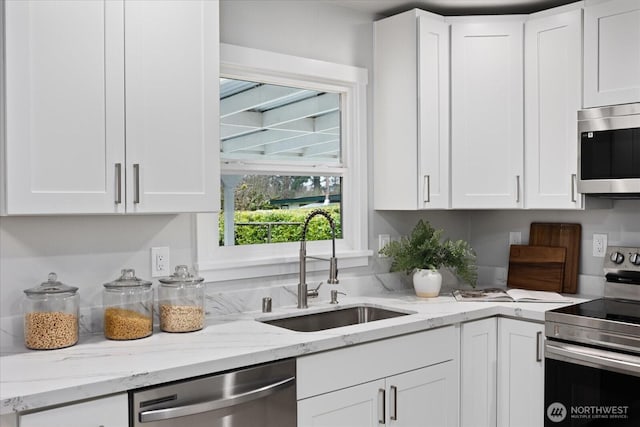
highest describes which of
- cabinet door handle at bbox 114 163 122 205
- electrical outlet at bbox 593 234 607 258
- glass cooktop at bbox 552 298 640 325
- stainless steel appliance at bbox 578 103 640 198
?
stainless steel appliance at bbox 578 103 640 198

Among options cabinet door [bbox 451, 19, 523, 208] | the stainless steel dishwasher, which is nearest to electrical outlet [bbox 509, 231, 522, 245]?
cabinet door [bbox 451, 19, 523, 208]

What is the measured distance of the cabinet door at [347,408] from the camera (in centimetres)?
214

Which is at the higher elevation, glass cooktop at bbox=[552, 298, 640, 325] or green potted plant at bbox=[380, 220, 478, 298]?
green potted plant at bbox=[380, 220, 478, 298]

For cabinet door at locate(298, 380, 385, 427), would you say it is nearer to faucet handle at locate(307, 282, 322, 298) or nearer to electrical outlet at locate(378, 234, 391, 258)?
faucet handle at locate(307, 282, 322, 298)

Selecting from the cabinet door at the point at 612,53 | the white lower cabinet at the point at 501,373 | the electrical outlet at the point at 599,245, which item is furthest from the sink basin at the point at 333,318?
the cabinet door at the point at 612,53

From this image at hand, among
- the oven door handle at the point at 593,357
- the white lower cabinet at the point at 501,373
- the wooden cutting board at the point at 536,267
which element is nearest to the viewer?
the oven door handle at the point at 593,357

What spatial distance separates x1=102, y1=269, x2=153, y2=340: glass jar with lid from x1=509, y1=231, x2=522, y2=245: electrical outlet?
6.95 ft

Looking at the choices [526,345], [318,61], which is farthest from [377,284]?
[318,61]

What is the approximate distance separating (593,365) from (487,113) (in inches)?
52.2

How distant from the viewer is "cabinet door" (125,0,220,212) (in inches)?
80.7

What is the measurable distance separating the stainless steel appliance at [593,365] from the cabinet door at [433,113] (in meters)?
0.84

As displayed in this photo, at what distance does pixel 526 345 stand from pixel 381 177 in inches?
42.7

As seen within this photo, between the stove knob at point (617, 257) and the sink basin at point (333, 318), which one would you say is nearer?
the sink basin at point (333, 318)

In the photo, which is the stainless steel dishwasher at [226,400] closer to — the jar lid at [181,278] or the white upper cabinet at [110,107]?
the jar lid at [181,278]
